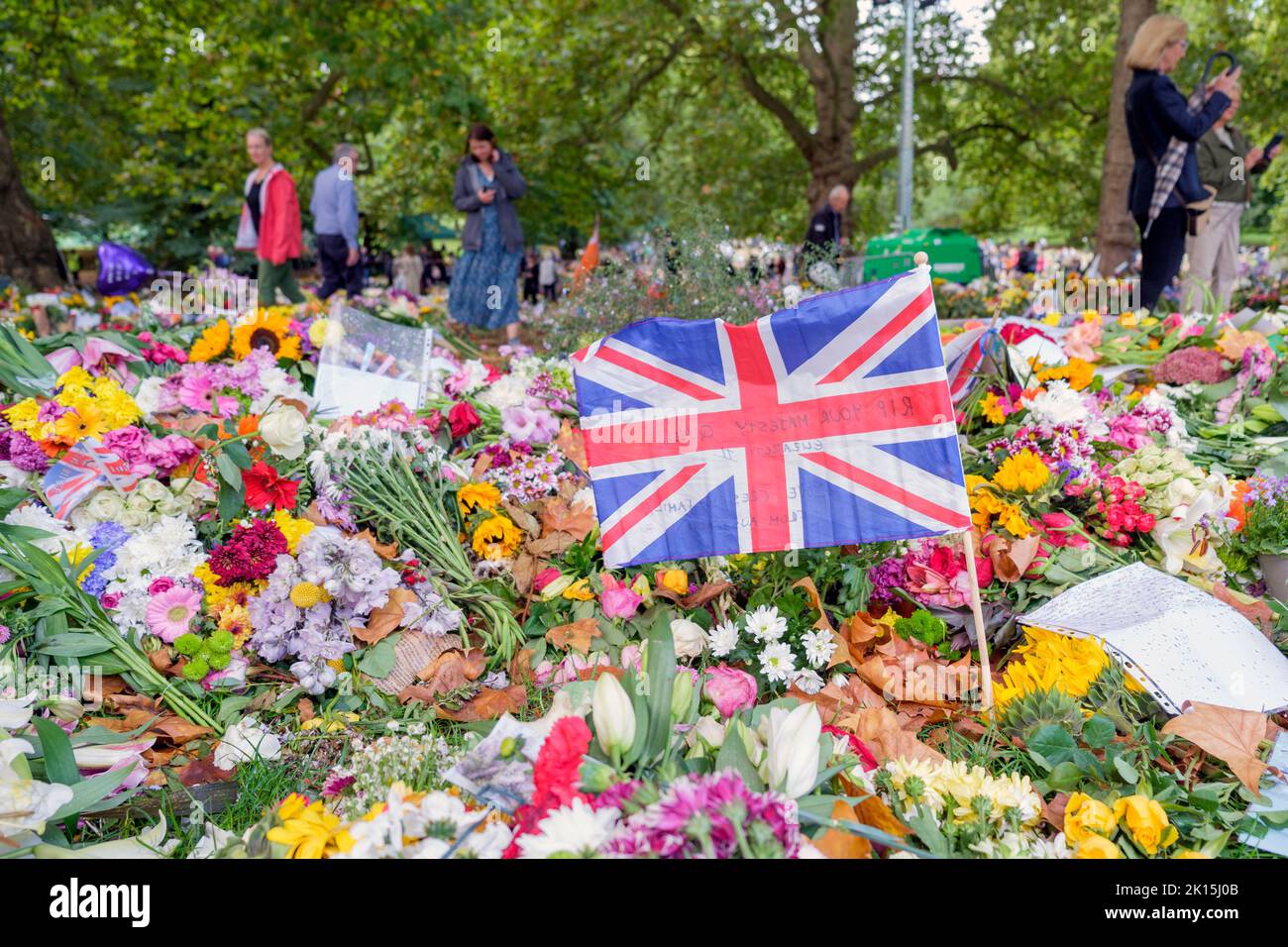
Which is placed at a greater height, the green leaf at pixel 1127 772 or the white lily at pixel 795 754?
the white lily at pixel 795 754

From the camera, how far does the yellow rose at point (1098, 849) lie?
1471 mm

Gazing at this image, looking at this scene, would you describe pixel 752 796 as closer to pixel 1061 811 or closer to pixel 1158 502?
pixel 1061 811

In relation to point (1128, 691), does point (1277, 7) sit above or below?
above

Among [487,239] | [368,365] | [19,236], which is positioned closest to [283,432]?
[368,365]

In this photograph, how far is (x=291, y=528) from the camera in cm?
262

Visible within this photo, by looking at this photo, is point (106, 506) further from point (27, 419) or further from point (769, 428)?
point (769, 428)

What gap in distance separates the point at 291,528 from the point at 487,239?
4.85 m

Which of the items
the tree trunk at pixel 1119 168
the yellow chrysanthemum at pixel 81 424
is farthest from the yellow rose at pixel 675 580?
the tree trunk at pixel 1119 168

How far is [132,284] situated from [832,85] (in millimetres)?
9174

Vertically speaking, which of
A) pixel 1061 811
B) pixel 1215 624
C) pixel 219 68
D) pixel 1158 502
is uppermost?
pixel 219 68

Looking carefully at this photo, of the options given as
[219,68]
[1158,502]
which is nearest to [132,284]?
[219,68]

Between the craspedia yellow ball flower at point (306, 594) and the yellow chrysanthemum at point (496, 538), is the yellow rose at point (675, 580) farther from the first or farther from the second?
the craspedia yellow ball flower at point (306, 594)

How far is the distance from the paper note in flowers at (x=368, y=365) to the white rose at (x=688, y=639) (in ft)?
5.15
